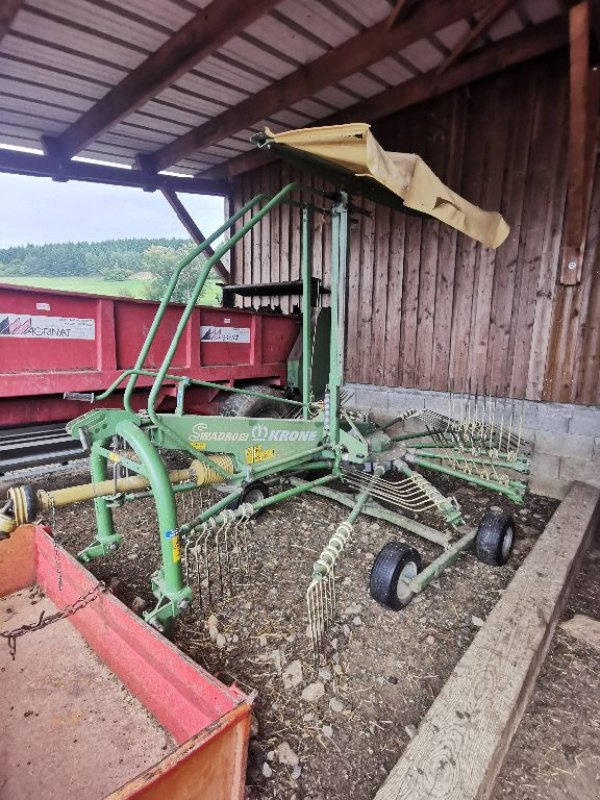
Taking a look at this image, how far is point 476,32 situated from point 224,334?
3869mm

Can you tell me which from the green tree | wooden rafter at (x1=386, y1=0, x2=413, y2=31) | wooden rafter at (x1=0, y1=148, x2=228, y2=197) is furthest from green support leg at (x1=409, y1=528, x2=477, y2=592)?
the green tree

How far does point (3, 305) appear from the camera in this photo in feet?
10.5

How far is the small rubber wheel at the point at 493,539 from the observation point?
283 centimetres

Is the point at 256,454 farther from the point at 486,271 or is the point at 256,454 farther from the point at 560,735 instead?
the point at 486,271

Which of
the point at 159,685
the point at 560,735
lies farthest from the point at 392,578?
the point at 159,685

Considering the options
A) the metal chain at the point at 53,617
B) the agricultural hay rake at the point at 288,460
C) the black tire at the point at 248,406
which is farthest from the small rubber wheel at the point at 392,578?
the black tire at the point at 248,406

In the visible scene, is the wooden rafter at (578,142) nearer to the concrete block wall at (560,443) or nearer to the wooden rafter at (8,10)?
the concrete block wall at (560,443)

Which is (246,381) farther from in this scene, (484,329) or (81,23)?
(81,23)

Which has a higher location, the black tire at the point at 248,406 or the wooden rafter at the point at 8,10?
the wooden rafter at the point at 8,10

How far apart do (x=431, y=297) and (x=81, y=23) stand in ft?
15.1

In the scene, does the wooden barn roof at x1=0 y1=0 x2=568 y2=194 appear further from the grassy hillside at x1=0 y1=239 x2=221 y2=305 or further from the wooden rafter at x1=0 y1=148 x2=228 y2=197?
the grassy hillside at x1=0 y1=239 x2=221 y2=305

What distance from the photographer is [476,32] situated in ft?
13.5

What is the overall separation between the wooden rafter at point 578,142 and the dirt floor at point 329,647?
113 inches

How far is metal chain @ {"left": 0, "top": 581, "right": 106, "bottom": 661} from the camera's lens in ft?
6.17
